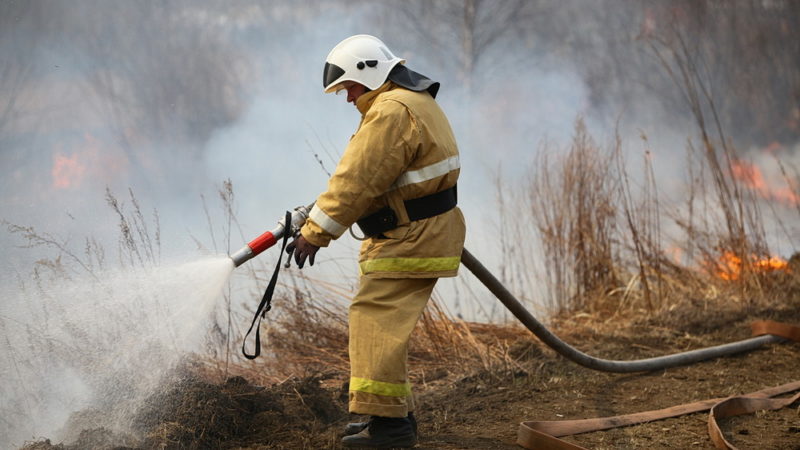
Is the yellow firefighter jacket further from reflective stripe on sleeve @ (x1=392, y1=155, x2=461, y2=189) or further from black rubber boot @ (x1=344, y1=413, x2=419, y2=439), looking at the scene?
black rubber boot @ (x1=344, y1=413, x2=419, y2=439)

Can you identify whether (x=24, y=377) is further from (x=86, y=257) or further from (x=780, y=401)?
(x=780, y=401)

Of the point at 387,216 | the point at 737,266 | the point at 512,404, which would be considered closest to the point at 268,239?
the point at 387,216

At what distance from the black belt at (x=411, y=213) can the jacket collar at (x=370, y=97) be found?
50cm

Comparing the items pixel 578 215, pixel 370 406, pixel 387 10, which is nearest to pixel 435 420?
pixel 370 406

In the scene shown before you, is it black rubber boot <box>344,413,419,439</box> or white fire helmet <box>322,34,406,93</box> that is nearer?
white fire helmet <box>322,34,406,93</box>

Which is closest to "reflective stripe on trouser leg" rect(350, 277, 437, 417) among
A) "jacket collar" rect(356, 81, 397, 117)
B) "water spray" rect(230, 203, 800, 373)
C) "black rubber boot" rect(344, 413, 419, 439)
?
"black rubber boot" rect(344, 413, 419, 439)

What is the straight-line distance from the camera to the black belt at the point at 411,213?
11.8 feet

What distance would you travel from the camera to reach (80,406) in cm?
425

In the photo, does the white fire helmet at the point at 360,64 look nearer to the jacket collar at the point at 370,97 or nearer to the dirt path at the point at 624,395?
the jacket collar at the point at 370,97

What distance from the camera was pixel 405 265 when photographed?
3584 millimetres

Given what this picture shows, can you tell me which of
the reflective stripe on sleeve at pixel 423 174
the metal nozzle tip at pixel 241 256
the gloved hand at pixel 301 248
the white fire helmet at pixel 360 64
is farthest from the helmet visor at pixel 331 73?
the metal nozzle tip at pixel 241 256

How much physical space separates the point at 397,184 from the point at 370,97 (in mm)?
448

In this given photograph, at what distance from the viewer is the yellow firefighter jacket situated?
3.40m

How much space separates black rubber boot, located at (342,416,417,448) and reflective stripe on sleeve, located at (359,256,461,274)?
28.3 inches
